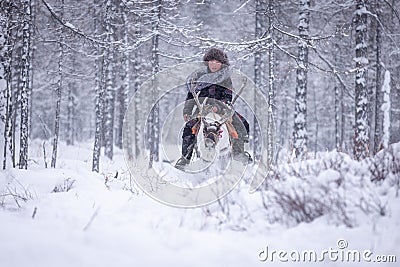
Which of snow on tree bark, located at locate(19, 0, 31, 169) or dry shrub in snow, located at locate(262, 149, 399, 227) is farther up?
snow on tree bark, located at locate(19, 0, 31, 169)

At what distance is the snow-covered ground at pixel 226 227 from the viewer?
2.95m

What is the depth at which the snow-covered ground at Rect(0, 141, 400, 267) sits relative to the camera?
116 inches

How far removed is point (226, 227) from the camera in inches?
142

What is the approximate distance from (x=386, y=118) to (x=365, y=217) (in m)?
8.27

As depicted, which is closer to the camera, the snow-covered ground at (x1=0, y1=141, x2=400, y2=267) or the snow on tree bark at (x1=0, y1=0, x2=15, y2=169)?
the snow-covered ground at (x1=0, y1=141, x2=400, y2=267)

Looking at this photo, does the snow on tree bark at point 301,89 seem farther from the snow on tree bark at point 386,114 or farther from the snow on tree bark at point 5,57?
the snow on tree bark at point 5,57

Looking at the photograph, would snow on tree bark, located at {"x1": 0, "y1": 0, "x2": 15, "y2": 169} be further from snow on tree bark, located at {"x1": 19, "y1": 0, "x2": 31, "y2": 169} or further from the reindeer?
the reindeer

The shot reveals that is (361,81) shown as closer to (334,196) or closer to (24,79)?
(334,196)

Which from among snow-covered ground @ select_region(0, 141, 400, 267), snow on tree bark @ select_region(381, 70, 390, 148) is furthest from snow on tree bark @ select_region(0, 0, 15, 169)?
snow on tree bark @ select_region(381, 70, 390, 148)

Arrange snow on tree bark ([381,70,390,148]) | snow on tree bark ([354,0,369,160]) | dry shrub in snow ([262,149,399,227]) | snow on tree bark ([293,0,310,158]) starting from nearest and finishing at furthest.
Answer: dry shrub in snow ([262,149,399,227]) < snow on tree bark ([381,70,390,148]) < snow on tree bark ([354,0,369,160]) < snow on tree bark ([293,0,310,158])

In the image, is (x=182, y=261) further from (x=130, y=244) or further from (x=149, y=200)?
(x=149, y=200)

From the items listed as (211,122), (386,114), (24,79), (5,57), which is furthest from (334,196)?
(386,114)

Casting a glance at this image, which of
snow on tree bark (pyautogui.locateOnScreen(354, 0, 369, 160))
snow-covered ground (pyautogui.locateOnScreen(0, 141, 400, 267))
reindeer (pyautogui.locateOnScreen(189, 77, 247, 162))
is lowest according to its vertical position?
snow-covered ground (pyautogui.locateOnScreen(0, 141, 400, 267))

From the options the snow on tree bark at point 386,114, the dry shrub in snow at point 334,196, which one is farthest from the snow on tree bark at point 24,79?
the snow on tree bark at point 386,114
